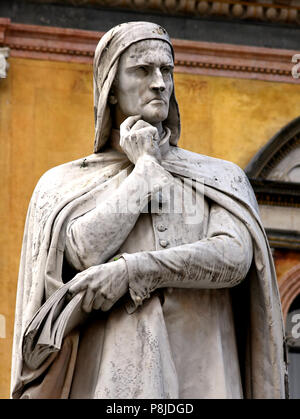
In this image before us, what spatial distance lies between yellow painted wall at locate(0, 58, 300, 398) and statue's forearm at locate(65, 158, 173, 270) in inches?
594

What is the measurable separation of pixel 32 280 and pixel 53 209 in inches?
11.7

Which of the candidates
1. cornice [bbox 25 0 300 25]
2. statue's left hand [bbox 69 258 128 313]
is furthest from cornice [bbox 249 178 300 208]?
statue's left hand [bbox 69 258 128 313]

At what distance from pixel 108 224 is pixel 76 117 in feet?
51.2

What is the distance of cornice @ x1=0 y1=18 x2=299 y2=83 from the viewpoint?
2395 cm

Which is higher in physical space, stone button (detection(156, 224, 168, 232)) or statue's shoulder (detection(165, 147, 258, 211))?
statue's shoulder (detection(165, 147, 258, 211))

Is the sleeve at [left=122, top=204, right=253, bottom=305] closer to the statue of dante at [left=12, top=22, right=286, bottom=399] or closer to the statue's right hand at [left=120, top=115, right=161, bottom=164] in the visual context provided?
the statue of dante at [left=12, top=22, right=286, bottom=399]

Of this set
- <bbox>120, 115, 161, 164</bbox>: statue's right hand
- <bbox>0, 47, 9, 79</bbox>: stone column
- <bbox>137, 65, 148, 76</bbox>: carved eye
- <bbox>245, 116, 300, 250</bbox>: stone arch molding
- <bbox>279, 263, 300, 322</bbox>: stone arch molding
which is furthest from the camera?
<bbox>0, 47, 9, 79</bbox>: stone column

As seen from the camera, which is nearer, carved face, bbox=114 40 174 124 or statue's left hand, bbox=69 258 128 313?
statue's left hand, bbox=69 258 128 313

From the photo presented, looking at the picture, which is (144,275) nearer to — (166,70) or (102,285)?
(102,285)

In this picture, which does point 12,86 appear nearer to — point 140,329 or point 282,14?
point 282,14

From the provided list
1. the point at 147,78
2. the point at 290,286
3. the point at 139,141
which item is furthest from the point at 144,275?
the point at 290,286

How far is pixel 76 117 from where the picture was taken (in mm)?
23766

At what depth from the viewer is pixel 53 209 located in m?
8.45

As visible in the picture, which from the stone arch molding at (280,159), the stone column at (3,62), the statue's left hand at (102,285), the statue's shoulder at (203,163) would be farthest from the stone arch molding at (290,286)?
the statue's left hand at (102,285)
